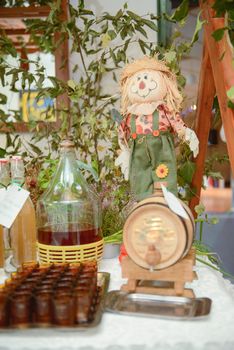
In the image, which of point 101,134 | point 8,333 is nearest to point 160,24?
point 101,134

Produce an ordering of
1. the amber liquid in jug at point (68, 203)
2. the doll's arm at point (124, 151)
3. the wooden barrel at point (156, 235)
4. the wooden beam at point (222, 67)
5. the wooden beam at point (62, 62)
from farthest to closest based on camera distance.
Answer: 1. the wooden beam at point (62, 62)
2. the doll's arm at point (124, 151)
3. the amber liquid in jug at point (68, 203)
4. the wooden beam at point (222, 67)
5. the wooden barrel at point (156, 235)

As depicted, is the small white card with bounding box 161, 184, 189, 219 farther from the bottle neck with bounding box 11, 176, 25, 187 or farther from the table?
the bottle neck with bounding box 11, 176, 25, 187

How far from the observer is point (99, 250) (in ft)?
3.40

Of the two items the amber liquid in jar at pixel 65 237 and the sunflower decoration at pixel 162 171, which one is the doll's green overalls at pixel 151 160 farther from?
the amber liquid in jar at pixel 65 237

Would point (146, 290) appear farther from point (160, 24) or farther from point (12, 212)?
point (160, 24)

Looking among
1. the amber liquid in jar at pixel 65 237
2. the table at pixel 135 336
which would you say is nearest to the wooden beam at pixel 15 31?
the amber liquid in jar at pixel 65 237

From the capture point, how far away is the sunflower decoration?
1140 millimetres

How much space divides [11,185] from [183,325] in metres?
0.57

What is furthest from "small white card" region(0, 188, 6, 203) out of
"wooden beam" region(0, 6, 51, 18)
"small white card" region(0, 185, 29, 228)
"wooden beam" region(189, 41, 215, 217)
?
"wooden beam" region(0, 6, 51, 18)

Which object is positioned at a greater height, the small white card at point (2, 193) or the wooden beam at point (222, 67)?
the wooden beam at point (222, 67)

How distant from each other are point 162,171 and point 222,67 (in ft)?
1.09

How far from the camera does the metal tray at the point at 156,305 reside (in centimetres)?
75

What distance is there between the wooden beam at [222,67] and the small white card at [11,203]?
1.70ft

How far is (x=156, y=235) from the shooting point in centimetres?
81
